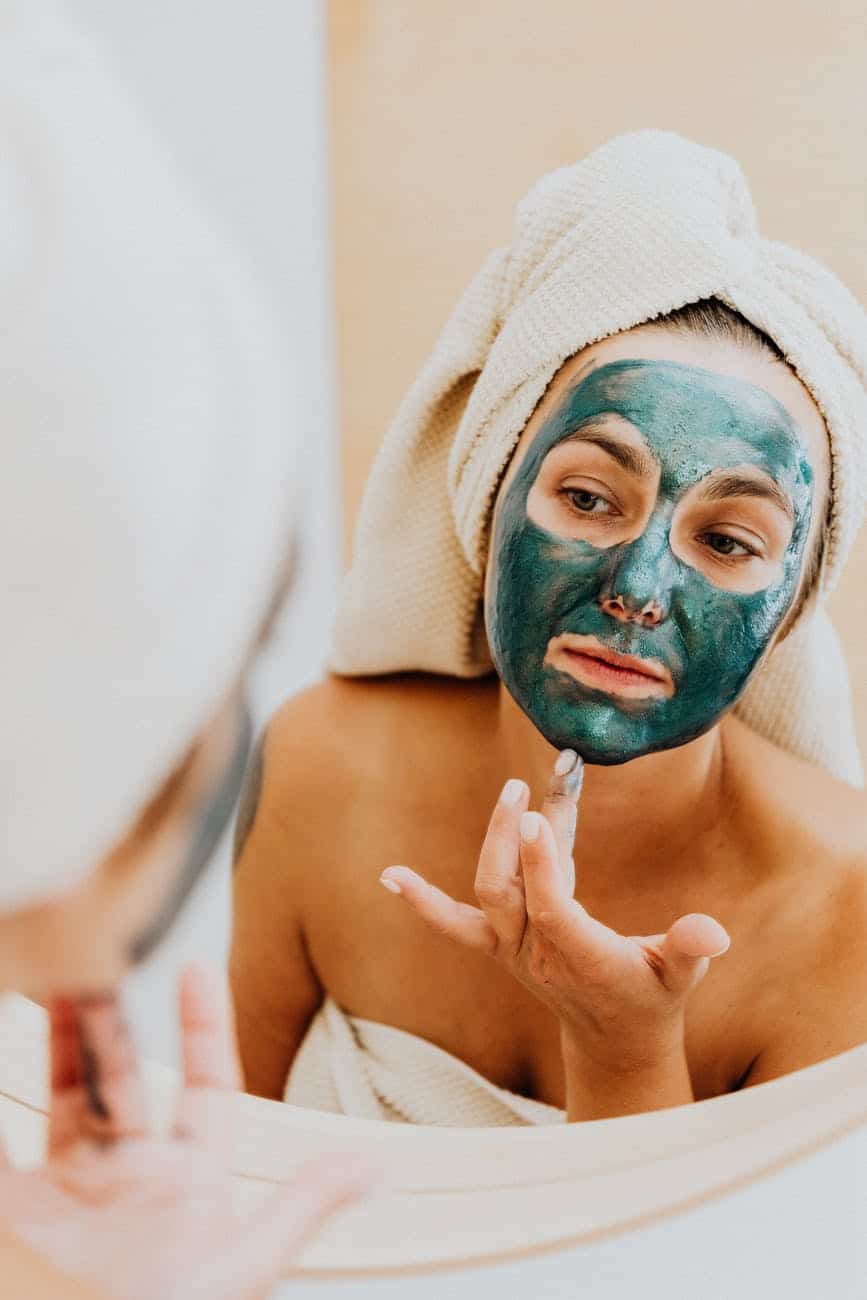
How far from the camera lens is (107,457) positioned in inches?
11.1

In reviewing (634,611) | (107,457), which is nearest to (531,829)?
(634,611)

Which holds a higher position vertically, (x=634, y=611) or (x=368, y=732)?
(x=634, y=611)

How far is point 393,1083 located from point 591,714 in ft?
1.19

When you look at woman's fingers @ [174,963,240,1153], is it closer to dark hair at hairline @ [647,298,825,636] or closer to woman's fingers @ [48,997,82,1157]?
woman's fingers @ [48,997,82,1157]

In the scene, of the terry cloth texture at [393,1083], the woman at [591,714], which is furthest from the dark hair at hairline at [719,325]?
the terry cloth texture at [393,1083]

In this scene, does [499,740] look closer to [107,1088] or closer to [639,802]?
[639,802]

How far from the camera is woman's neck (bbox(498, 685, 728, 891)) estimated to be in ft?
2.51

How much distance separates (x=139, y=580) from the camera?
0.29 m

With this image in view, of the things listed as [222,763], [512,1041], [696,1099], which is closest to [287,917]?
[512,1041]

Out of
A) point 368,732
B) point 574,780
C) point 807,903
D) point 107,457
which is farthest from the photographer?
point 368,732

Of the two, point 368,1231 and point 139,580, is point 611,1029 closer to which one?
point 368,1231

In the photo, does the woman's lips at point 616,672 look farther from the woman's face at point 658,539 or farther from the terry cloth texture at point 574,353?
the terry cloth texture at point 574,353

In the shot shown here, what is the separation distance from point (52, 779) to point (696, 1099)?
0.57 metres

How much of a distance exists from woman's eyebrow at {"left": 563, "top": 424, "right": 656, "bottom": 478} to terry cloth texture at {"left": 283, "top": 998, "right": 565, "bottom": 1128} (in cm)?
43
